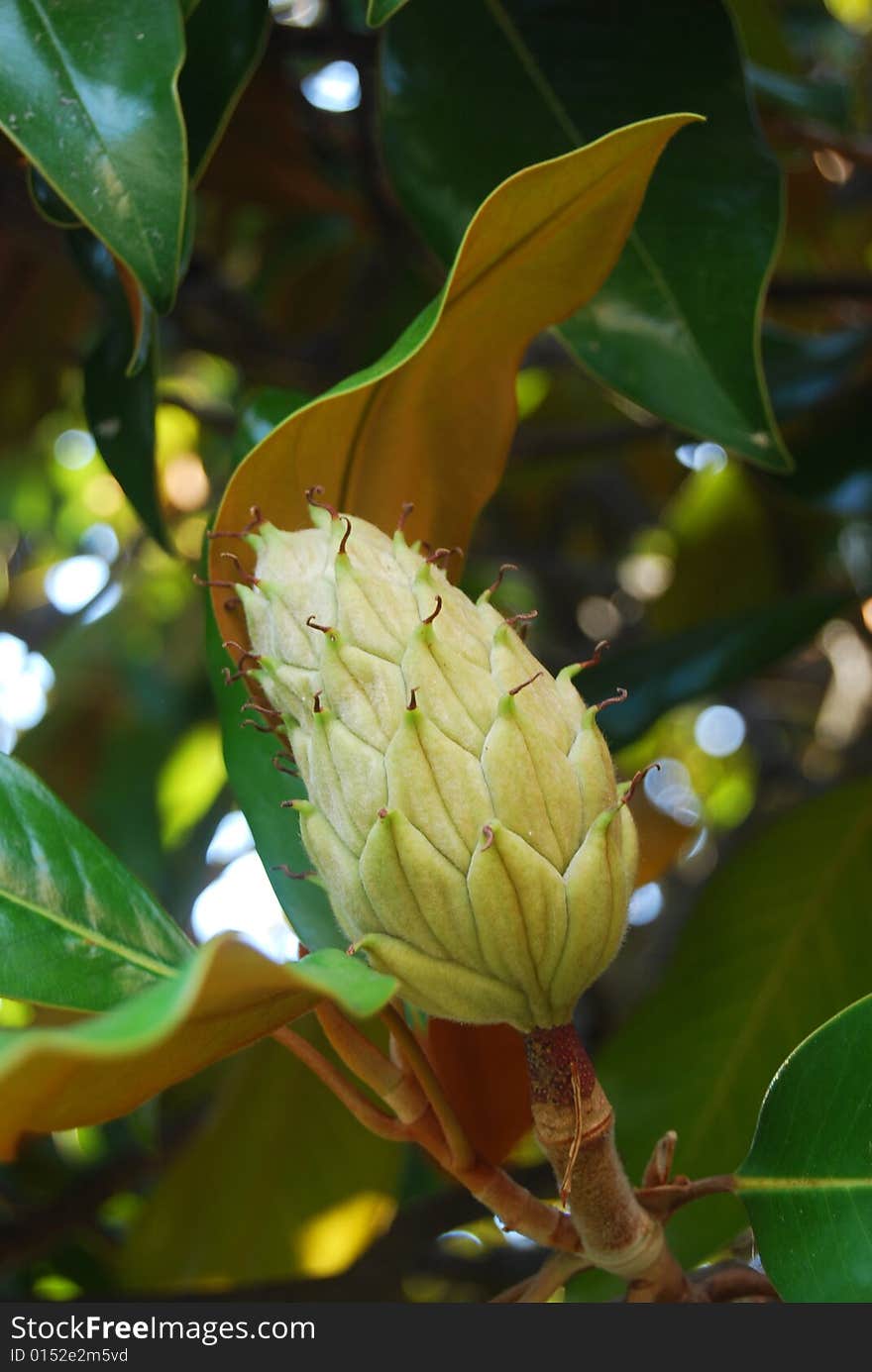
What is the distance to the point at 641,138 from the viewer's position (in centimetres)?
54

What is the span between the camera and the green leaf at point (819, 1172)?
539 mm

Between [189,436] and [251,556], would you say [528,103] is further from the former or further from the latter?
[189,436]

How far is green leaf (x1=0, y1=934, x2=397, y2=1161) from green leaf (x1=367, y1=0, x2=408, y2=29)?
0.41m

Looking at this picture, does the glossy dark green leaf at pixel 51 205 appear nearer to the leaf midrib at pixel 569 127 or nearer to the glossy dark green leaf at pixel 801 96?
the leaf midrib at pixel 569 127

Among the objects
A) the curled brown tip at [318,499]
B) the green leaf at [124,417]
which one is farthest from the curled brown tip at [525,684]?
the green leaf at [124,417]

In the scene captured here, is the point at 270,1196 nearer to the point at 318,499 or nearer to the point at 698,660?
the point at 698,660

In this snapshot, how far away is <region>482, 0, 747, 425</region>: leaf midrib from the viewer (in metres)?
0.72

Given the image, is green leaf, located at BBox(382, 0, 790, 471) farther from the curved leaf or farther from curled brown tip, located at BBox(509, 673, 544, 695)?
curled brown tip, located at BBox(509, 673, 544, 695)

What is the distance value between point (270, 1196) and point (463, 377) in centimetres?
93

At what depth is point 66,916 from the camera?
1.77 feet

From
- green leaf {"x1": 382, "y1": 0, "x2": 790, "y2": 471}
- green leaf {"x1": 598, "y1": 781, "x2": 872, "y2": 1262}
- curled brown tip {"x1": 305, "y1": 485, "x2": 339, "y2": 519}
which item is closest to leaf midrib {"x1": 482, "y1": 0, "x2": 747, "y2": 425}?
green leaf {"x1": 382, "y1": 0, "x2": 790, "y2": 471}

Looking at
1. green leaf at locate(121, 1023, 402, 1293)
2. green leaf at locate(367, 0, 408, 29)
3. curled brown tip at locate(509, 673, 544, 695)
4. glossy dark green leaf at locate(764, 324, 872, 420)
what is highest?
green leaf at locate(367, 0, 408, 29)

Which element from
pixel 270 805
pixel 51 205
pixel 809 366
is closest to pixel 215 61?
pixel 51 205

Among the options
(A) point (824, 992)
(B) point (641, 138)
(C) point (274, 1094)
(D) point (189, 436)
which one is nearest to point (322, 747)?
(B) point (641, 138)
